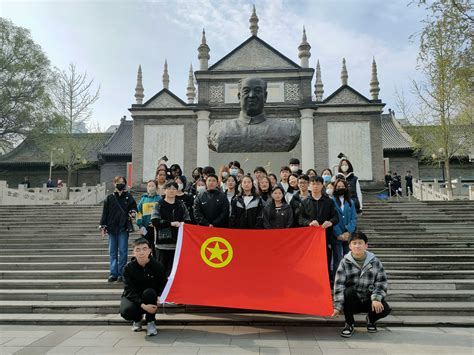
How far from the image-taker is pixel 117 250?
20.7 ft

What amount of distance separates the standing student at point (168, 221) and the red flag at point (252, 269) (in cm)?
27

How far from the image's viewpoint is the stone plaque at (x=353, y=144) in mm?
23594

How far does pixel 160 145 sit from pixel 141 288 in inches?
820

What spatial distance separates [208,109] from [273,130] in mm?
14608

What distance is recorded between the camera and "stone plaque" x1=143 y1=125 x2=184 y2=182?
24.4 meters

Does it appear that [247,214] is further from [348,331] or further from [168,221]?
[348,331]

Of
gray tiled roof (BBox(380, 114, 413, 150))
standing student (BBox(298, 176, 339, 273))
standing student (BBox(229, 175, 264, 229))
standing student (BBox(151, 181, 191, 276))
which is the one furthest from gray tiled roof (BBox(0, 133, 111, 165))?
standing student (BBox(298, 176, 339, 273))

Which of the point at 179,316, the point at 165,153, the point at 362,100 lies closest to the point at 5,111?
Answer: the point at 165,153

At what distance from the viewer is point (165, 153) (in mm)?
24562

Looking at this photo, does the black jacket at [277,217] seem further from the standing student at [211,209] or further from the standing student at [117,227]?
the standing student at [117,227]

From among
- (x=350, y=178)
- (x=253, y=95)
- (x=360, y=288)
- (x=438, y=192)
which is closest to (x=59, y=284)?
(x=360, y=288)

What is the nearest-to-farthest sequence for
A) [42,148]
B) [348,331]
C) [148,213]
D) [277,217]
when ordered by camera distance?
[348,331] → [277,217] → [148,213] → [42,148]

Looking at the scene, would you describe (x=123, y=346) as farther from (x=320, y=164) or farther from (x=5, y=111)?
(x=5, y=111)

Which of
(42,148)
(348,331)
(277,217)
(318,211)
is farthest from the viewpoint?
(42,148)
